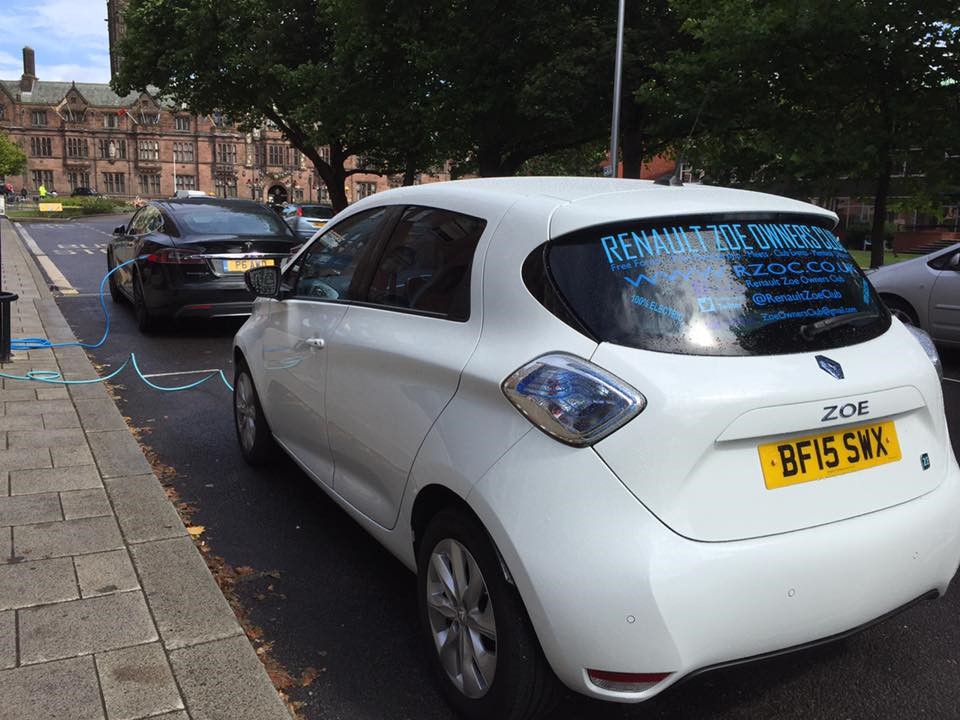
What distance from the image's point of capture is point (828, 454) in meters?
2.38

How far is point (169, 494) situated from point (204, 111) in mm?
35212

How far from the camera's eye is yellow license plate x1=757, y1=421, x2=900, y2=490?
2.29m

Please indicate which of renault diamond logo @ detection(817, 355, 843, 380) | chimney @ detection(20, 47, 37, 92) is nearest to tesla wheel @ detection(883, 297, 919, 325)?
renault diamond logo @ detection(817, 355, 843, 380)

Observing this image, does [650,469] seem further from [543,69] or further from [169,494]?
[543,69]

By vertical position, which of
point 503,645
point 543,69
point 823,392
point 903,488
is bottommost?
point 503,645

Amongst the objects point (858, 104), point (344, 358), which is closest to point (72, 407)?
point (344, 358)

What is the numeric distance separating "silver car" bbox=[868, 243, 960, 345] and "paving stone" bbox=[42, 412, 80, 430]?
8120 millimetres

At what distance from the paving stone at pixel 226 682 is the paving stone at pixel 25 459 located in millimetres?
2385

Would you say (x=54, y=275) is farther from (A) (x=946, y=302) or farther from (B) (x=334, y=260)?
(A) (x=946, y=302)

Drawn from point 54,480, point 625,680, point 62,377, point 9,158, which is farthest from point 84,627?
point 9,158

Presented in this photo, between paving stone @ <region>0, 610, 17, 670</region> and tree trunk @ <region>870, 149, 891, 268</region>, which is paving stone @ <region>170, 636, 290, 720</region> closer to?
paving stone @ <region>0, 610, 17, 670</region>

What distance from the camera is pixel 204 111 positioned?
119 feet

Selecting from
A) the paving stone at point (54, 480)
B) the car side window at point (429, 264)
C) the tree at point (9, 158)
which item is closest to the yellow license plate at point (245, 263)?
the paving stone at point (54, 480)

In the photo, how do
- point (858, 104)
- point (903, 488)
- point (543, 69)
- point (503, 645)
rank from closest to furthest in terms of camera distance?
point (503, 645) → point (903, 488) → point (858, 104) → point (543, 69)
